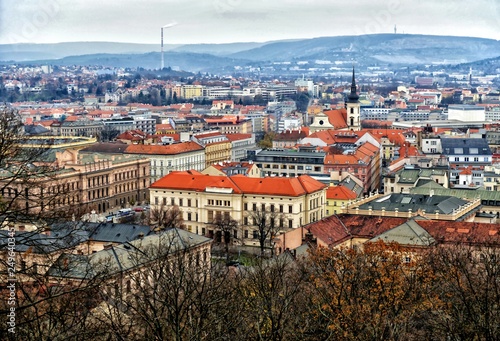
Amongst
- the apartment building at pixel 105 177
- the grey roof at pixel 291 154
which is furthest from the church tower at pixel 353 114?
the apartment building at pixel 105 177

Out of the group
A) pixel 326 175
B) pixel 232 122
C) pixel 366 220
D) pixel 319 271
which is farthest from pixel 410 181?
pixel 232 122

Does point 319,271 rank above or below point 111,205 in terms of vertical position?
above

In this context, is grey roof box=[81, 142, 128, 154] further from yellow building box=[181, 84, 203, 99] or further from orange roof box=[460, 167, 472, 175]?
yellow building box=[181, 84, 203, 99]

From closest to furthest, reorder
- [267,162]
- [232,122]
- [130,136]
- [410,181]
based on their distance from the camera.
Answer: [410,181], [267,162], [130,136], [232,122]

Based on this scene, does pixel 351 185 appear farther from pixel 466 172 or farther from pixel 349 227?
pixel 349 227

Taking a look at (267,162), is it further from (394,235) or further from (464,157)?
(394,235)

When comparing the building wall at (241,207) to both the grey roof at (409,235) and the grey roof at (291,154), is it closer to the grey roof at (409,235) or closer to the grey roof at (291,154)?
the grey roof at (409,235)

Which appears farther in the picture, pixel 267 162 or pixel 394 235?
pixel 267 162
